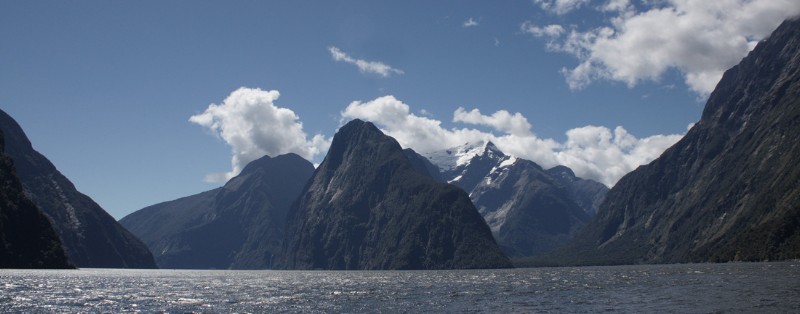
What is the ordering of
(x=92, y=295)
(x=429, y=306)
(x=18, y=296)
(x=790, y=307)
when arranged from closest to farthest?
(x=790, y=307) → (x=429, y=306) → (x=18, y=296) → (x=92, y=295)

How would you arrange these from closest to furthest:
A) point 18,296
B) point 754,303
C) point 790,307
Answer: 1. point 790,307
2. point 754,303
3. point 18,296

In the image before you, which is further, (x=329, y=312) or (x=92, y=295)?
(x=92, y=295)

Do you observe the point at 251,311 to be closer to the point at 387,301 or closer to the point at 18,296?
the point at 387,301

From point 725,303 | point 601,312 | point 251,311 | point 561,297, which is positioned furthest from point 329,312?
point 725,303

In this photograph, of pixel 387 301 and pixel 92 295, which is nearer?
pixel 387 301

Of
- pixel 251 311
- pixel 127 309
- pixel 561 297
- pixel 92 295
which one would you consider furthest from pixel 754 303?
pixel 92 295

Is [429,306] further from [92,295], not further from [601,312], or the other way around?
[92,295]

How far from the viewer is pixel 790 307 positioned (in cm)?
7875

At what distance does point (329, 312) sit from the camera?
90.1m

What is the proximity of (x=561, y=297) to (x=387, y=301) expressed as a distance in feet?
94.5

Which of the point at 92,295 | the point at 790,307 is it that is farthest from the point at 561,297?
the point at 92,295

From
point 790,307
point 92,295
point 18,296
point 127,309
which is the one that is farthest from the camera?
point 92,295

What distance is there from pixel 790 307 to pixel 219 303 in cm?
7746

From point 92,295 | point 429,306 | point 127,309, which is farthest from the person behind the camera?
point 92,295
